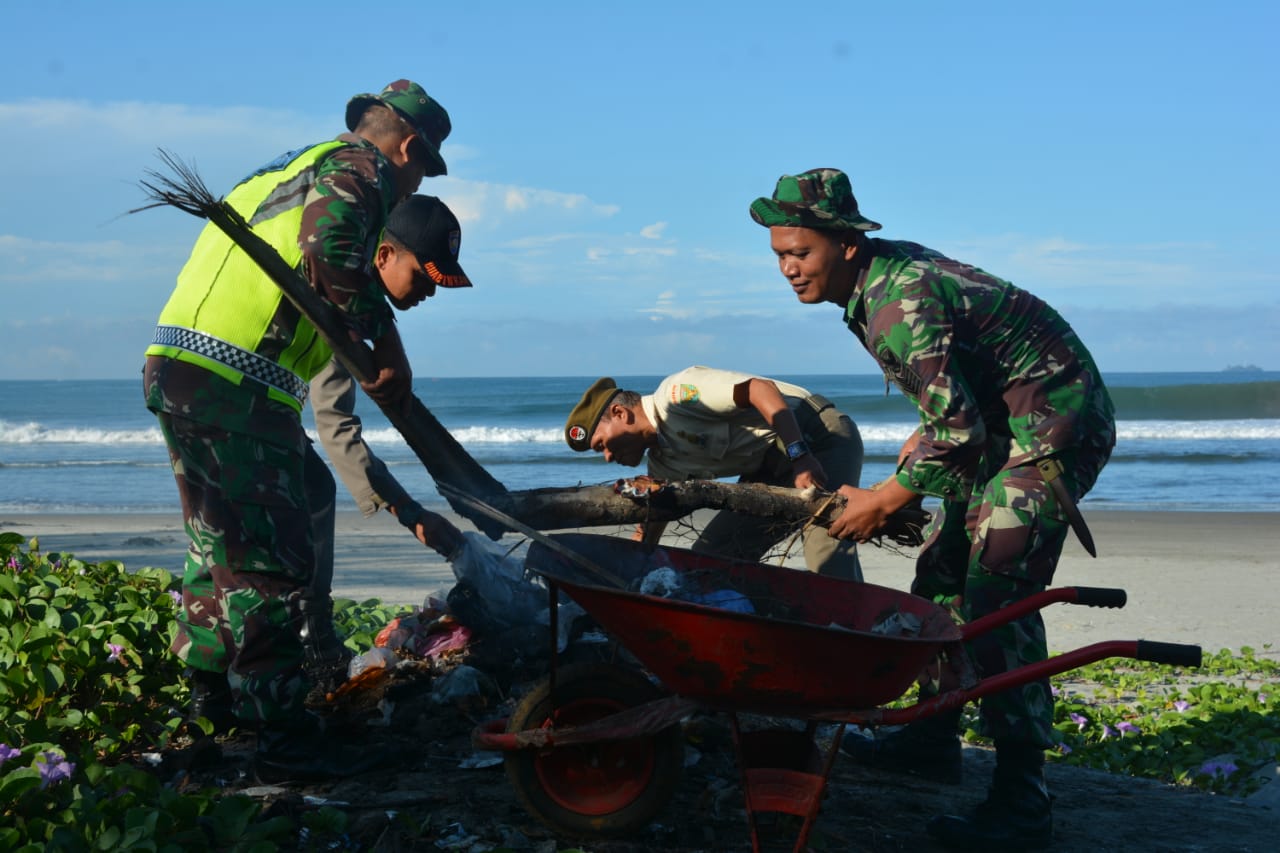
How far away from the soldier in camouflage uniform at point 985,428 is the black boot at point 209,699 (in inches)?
84.8

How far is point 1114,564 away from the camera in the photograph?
9633 mm

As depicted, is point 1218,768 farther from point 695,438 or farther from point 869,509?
point 695,438

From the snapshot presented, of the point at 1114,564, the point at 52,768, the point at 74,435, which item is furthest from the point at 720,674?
→ the point at 74,435

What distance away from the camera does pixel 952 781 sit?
4180mm

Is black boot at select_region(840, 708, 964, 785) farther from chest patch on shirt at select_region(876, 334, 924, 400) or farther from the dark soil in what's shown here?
chest patch on shirt at select_region(876, 334, 924, 400)

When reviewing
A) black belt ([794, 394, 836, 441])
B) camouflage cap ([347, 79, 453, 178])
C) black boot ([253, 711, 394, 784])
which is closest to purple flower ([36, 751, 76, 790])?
black boot ([253, 711, 394, 784])

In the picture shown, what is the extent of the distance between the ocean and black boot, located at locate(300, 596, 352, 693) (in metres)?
1.86

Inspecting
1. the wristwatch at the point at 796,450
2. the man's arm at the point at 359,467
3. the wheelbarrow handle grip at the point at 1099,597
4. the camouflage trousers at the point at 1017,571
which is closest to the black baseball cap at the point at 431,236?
the man's arm at the point at 359,467

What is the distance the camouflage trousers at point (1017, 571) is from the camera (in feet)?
11.3

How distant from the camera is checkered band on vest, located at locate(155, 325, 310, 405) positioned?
3.43 m

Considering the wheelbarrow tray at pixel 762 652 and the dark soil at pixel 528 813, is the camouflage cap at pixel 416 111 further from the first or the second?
the dark soil at pixel 528 813

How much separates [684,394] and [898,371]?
150cm

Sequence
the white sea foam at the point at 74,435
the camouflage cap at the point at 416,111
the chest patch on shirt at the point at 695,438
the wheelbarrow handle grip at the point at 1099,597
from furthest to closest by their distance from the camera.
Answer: the white sea foam at the point at 74,435 → the chest patch on shirt at the point at 695,438 → the camouflage cap at the point at 416,111 → the wheelbarrow handle grip at the point at 1099,597

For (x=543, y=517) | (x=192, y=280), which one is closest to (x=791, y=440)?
(x=543, y=517)
